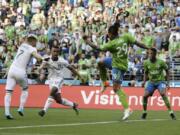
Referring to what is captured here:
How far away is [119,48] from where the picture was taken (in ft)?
60.8

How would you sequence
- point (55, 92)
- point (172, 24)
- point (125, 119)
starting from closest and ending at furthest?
1. point (125, 119)
2. point (55, 92)
3. point (172, 24)

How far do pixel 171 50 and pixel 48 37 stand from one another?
7.42 meters

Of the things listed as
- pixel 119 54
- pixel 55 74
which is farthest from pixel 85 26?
pixel 119 54

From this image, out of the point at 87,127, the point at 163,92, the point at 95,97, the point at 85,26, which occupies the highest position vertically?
the point at 85,26

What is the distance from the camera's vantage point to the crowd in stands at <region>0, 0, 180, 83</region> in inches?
1191

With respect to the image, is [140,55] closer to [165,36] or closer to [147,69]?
[165,36]

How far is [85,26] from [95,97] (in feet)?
20.4

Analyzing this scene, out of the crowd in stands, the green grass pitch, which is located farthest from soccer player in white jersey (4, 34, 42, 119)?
the crowd in stands

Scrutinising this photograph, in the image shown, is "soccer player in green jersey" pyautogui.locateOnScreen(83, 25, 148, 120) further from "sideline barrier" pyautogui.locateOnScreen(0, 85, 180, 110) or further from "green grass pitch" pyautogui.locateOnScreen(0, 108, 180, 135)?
"sideline barrier" pyautogui.locateOnScreen(0, 85, 180, 110)

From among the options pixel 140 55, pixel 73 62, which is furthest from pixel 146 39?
pixel 73 62

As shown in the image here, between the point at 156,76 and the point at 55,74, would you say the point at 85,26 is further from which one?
the point at 156,76

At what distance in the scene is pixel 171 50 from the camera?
29.4 meters

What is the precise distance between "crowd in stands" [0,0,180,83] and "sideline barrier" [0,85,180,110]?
1.61 m

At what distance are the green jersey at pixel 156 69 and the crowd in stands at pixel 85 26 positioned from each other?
7.79m
